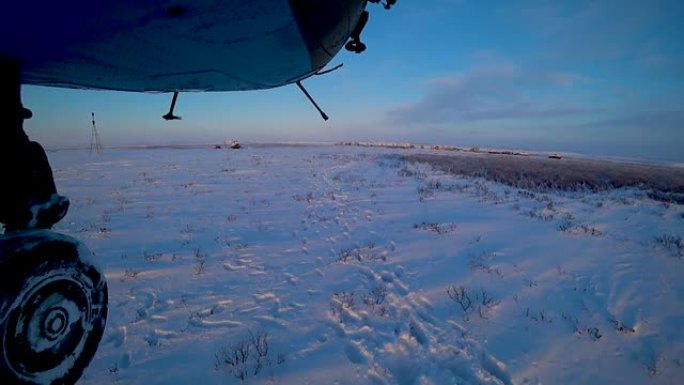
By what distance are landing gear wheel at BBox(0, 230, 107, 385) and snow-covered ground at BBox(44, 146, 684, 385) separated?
140 centimetres

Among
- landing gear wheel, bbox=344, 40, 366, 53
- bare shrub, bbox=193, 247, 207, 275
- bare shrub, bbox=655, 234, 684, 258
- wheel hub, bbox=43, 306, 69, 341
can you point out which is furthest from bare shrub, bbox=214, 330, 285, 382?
bare shrub, bbox=655, 234, 684, 258

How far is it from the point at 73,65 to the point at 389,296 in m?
4.25

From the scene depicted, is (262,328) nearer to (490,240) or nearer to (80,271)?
(80,271)

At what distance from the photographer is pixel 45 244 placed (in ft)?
5.59

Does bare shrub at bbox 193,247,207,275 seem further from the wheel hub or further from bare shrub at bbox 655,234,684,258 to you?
bare shrub at bbox 655,234,684,258

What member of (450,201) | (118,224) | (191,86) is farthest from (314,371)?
(450,201)

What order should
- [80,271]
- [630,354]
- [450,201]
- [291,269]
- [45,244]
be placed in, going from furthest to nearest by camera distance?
[450,201] < [291,269] < [630,354] < [80,271] < [45,244]

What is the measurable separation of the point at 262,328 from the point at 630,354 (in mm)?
4011

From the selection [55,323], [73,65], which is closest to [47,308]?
[55,323]

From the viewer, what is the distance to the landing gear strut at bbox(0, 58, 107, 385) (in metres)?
1.55

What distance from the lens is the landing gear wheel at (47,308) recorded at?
1.53 m

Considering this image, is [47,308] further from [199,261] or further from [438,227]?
[438,227]

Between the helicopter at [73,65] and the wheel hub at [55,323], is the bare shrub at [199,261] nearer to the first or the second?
the helicopter at [73,65]

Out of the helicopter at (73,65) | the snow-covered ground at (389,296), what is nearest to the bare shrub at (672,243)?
the snow-covered ground at (389,296)
